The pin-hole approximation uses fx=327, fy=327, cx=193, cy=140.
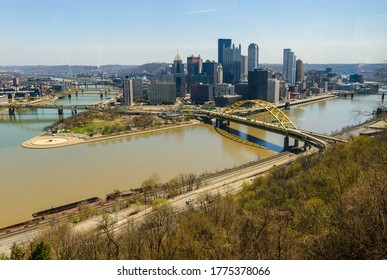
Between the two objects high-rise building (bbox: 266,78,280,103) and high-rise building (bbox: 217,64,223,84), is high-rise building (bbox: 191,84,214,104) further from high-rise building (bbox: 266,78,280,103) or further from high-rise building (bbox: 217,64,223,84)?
high-rise building (bbox: 266,78,280,103)

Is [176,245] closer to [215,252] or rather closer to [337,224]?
[215,252]

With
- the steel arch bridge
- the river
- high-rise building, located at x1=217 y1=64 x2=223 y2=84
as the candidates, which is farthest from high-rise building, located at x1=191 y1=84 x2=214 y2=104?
the river

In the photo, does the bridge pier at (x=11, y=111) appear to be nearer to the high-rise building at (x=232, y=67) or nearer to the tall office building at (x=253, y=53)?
the high-rise building at (x=232, y=67)

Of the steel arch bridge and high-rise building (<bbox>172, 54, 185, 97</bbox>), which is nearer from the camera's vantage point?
the steel arch bridge

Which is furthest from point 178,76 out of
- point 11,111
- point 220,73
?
point 11,111

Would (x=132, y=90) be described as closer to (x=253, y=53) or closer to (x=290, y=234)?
(x=253, y=53)

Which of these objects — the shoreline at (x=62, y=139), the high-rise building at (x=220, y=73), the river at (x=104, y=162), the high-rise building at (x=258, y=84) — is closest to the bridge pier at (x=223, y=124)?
the river at (x=104, y=162)
